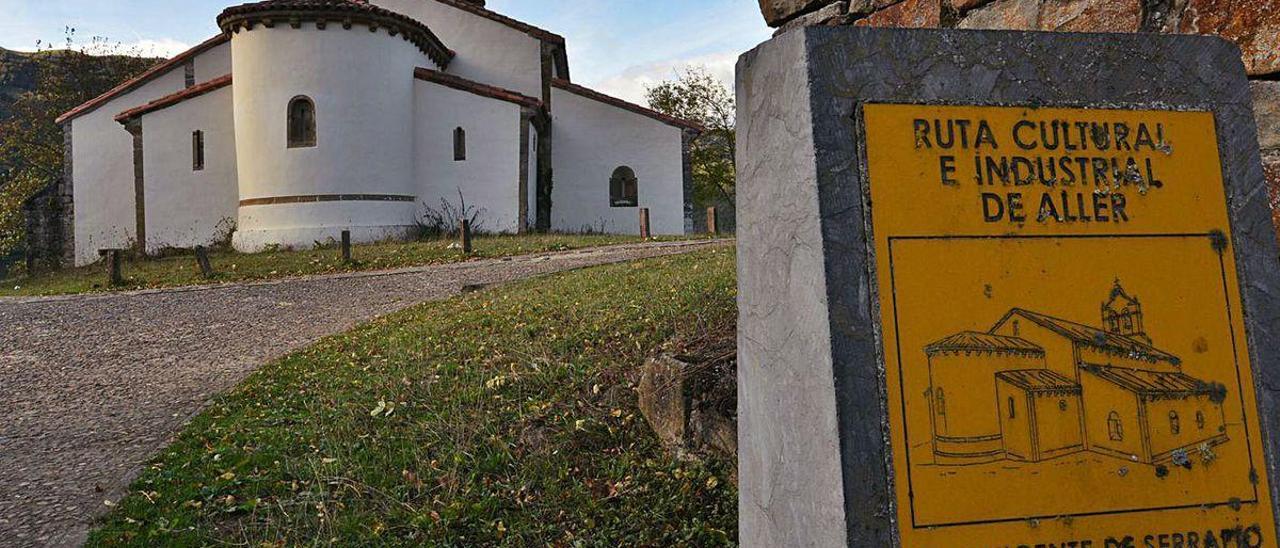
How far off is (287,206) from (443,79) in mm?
4441

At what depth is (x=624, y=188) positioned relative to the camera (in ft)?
70.3

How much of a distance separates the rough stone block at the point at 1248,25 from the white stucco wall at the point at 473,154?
55.1 feet

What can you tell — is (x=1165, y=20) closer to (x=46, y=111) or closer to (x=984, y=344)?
(x=984, y=344)

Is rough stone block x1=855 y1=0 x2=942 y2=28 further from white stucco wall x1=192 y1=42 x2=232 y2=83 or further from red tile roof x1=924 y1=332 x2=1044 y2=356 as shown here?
white stucco wall x1=192 y1=42 x2=232 y2=83

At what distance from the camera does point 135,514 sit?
3.58m

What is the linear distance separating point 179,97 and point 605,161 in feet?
33.7

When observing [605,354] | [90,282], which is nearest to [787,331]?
[605,354]

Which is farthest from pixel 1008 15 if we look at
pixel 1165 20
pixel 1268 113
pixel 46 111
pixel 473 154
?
pixel 46 111

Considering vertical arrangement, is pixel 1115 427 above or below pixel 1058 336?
below

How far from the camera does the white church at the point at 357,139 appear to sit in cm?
1753

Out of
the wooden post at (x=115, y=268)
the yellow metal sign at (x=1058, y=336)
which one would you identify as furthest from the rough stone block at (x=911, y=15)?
the wooden post at (x=115, y=268)

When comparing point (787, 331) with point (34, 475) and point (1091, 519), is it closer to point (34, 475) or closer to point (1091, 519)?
point (1091, 519)

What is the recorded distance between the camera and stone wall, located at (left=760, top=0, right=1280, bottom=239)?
236 centimetres

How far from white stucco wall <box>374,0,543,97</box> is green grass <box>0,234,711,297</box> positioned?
627cm
